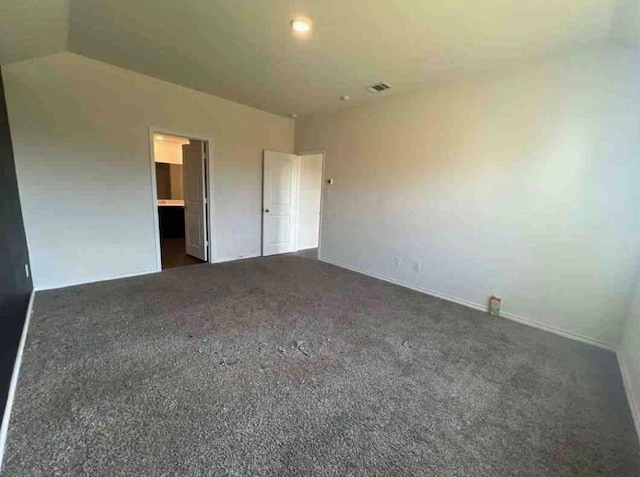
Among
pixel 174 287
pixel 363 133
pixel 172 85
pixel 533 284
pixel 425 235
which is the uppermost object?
pixel 172 85

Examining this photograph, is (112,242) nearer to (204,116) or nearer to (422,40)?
(204,116)

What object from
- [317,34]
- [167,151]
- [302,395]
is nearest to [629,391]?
[302,395]

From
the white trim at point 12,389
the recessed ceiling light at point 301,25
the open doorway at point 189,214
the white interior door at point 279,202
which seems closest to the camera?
the white trim at point 12,389

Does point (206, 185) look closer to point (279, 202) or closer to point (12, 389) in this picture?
point (279, 202)

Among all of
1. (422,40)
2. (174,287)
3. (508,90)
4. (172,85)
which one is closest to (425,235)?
A: (508,90)

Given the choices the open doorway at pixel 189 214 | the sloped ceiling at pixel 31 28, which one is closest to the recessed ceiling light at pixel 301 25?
the sloped ceiling at pixel 31 28

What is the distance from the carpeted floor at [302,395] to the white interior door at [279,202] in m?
2.56

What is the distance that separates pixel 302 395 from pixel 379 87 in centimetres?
372

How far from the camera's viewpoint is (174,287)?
365 centimetres

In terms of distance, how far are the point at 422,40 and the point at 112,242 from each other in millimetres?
4378

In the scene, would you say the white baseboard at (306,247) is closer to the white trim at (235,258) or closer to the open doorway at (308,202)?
the open doorway at (308,202)

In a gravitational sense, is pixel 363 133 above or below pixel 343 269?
above

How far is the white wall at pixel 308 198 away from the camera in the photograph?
606 centimetres

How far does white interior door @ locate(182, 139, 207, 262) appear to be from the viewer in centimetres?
466
